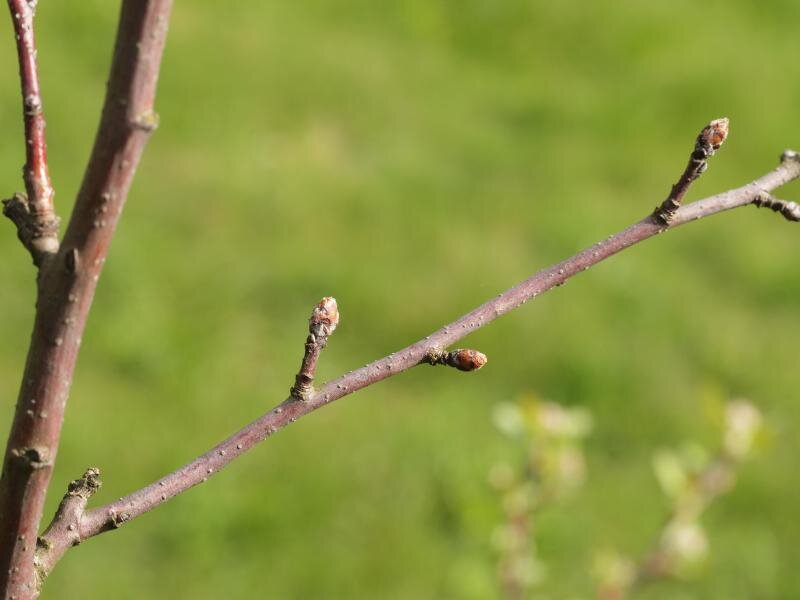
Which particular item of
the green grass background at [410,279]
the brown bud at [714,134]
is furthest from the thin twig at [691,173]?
the green grass background at [410,279]

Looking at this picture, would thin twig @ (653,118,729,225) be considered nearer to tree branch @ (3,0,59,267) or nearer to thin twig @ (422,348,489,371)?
thin twig @ (422,348,489,371)

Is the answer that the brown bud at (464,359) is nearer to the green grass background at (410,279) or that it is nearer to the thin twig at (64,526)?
the thin twig at (64,526)

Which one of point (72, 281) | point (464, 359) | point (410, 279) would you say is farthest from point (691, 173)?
point (410, 279)

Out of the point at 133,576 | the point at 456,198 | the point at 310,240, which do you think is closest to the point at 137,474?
the point at 133,576

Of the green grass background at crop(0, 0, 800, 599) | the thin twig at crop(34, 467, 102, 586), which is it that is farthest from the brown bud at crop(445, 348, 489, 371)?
the green grass background at crop(0, 0, 800, 599)

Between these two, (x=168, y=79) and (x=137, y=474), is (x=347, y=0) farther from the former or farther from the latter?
(x=137, y=474)

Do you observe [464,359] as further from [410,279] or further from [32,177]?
[410,279]
